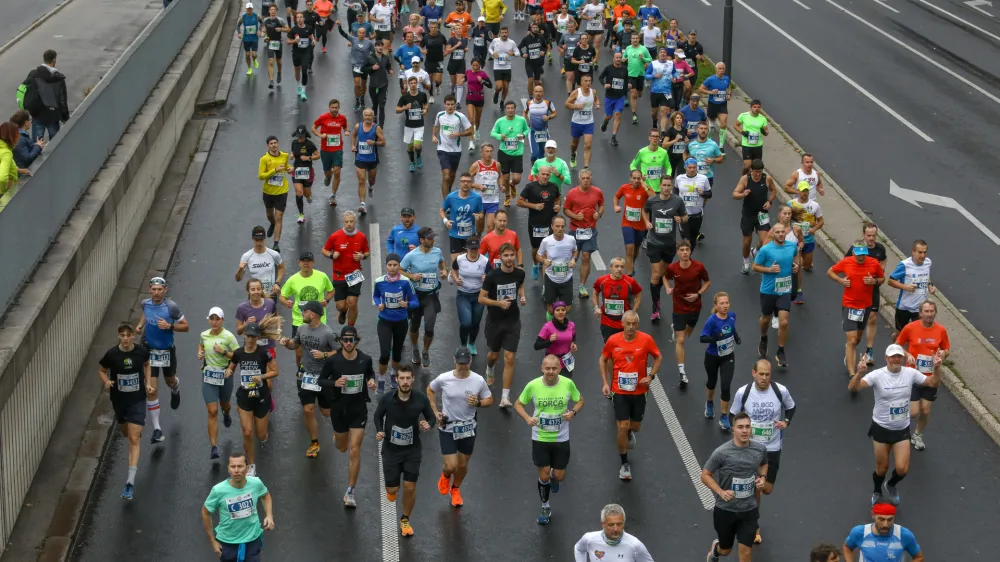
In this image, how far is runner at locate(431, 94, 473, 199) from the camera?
70.6ft

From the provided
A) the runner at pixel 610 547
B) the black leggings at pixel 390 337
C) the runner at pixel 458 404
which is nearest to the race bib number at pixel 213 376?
the black leggings at pixel 390 337

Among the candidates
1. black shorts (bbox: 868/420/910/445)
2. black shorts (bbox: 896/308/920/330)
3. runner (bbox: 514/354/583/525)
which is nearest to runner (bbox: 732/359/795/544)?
black shorts (bbox: 868/420/910/445)

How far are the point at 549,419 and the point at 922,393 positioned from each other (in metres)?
4.50

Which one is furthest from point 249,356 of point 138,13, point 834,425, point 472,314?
point 138,13

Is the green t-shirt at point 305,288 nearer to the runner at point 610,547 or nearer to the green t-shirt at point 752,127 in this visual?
the runner at point 610,547

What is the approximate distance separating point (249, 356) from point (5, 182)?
12.9 feet

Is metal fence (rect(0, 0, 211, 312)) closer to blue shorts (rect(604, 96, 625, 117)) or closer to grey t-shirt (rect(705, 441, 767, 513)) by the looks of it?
grey t-shirt (rect(705, 441, 767, 513))

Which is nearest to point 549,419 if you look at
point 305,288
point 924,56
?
point 305,288

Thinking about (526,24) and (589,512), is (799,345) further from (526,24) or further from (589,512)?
(526,24)

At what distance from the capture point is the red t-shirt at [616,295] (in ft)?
52.3

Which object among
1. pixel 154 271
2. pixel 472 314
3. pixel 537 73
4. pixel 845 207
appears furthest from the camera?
pixel 537 73

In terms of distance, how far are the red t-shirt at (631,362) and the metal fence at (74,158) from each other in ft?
20.7

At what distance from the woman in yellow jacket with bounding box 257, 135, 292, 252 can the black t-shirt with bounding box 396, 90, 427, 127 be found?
3125mm

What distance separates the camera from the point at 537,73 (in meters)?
27.9
